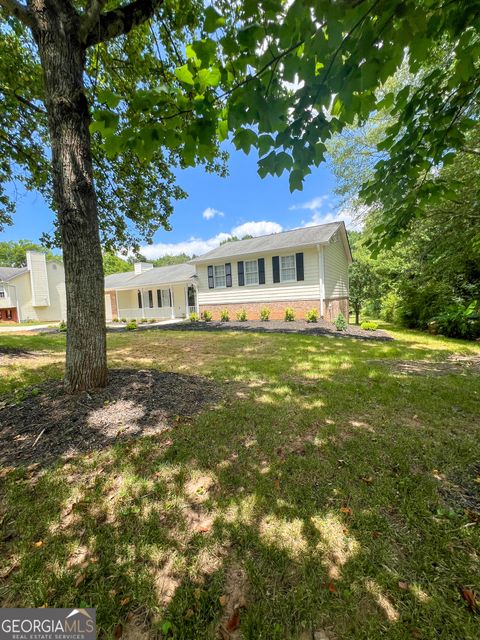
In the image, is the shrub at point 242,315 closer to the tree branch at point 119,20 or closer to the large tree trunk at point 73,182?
the large tree trunk at point 73,182

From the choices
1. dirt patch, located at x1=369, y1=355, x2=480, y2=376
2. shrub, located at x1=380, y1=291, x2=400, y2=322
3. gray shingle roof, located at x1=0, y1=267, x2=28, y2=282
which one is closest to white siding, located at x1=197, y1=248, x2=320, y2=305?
shrub, located at x1=380, y1=291, x2=400, y2=322

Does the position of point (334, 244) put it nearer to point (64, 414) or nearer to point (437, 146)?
point (437, 146)

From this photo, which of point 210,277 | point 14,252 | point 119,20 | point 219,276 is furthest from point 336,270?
point 14,252

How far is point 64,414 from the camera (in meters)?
3.16

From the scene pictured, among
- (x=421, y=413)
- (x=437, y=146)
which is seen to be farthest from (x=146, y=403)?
(x=437, y=146)

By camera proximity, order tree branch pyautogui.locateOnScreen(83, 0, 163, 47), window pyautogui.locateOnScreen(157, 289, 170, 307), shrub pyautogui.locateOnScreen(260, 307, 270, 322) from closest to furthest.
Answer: tree branch pyautogui.locateOnScreen(83, 0, 163, 47), shrub pyautogui.locateOnScreen(260, 307, 270, 322), window pyautogui.locateOnScreen(157, 289, 170, 307)

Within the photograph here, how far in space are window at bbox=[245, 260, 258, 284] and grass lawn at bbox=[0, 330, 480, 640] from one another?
40.8 ft

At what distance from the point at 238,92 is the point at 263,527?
3156mm

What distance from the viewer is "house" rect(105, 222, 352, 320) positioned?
13836 mm

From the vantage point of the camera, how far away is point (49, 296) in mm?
26641

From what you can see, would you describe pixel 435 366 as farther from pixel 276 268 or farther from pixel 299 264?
pixel 276 268

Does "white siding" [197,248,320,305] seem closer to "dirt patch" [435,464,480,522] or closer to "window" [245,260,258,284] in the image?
"window" [245,260,258,284]

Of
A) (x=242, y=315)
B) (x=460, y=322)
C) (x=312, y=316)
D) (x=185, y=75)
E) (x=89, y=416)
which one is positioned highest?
(x=185, y=75)

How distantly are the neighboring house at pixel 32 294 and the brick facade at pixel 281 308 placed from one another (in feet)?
61.4
